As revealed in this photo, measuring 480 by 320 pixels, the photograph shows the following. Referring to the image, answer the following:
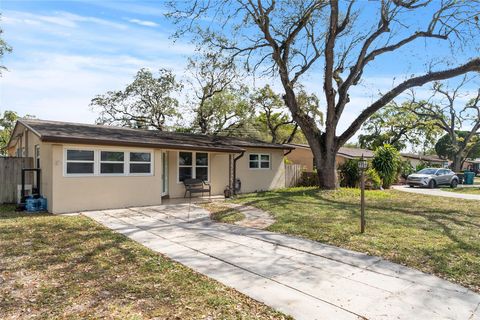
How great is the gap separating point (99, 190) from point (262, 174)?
9240 mm

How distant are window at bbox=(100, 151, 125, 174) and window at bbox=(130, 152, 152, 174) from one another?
0.36 meters

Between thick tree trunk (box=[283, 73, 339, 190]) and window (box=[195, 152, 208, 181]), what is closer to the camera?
window (box=[195, 152, 208, 181])

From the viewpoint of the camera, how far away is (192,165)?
1421 centimetres

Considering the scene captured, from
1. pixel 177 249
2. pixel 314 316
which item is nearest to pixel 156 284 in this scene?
pixel 177 249

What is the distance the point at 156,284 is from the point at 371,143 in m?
43.9

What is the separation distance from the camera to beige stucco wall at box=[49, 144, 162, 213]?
960 cm

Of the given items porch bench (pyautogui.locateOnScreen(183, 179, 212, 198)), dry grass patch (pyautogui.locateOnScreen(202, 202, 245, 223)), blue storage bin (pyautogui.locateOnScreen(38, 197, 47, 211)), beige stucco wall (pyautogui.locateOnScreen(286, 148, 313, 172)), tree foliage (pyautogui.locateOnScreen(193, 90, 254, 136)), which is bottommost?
dry grass patch (pyautogui.locateOnScreen(202, 202, 245, 223))

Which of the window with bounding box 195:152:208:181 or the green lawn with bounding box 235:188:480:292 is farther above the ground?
the window with bounding box 195:152:208:181

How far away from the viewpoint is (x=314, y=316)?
3412 mm

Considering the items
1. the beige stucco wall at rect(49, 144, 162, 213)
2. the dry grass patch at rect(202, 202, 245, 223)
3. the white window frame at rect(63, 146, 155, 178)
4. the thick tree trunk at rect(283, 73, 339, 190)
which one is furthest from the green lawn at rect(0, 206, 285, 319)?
the thick tree trunk at rect(283, 73, 339, 190)

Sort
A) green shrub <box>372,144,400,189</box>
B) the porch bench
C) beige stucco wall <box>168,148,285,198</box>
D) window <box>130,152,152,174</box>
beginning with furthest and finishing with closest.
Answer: green shrub <box>372,144,400,189</box> < beige stucco wall <box>168,148,285,198</box> < the porch bench < window <box>130,152,152,174</box>

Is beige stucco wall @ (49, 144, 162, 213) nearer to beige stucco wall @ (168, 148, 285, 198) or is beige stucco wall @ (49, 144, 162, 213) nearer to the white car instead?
beige stucco wall @ (168, 148, 285, 198)

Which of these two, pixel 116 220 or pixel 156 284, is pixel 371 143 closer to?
pixel 116 220

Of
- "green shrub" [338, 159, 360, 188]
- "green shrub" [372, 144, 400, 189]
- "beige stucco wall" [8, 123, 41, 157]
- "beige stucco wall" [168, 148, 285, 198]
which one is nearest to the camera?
"beige stucco wall" [8, 123, 41, 157]
